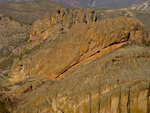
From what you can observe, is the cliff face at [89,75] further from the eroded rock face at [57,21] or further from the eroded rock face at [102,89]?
the eroded rock face at [57,21]

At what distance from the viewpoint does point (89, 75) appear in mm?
14242

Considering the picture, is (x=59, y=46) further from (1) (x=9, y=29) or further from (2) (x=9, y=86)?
(1) (x=9, y=29)

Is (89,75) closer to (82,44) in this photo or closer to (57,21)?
(82,44)

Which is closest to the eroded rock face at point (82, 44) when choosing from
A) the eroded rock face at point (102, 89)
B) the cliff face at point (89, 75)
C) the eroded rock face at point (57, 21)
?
the cliff face at point (89, 75)

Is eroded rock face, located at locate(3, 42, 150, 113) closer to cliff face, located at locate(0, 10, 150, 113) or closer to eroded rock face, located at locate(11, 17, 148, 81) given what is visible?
cliff face, located at locate(0, 10, 150, 113)

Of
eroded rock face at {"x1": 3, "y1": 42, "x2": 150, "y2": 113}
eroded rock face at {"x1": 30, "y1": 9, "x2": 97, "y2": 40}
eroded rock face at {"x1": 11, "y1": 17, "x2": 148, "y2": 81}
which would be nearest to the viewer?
eroded rock face at {"x1": 3, "y1": 42, "x2": 150, "y2": 113}

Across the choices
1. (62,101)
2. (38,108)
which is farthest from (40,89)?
(62,101)

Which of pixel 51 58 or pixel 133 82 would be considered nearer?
pixel 133 82

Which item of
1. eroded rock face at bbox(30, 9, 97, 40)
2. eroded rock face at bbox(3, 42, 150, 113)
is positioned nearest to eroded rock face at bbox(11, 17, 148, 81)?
eroded rock face at bbox(3, 42, 150, 113)

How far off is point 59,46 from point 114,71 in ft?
18.9

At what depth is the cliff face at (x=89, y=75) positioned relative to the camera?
1324cm

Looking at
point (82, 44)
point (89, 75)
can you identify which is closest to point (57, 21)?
point (82, 44)

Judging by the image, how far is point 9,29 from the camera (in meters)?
81.4

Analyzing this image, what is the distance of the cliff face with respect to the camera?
13.2m
